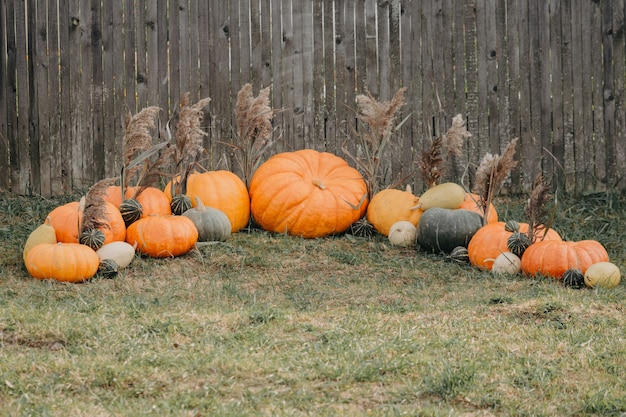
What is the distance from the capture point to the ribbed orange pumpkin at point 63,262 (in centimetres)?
571

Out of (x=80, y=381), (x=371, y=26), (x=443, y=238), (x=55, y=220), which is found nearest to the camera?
(x=80, y=381)

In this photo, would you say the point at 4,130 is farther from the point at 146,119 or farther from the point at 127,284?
the point at 127,284

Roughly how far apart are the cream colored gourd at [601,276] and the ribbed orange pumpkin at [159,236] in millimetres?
2747

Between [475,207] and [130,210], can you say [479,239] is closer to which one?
[475,207]

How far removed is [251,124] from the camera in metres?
7.40

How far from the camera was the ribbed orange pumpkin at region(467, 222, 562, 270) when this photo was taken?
6.27m

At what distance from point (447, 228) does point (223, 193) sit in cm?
182

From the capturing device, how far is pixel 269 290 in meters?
5.74

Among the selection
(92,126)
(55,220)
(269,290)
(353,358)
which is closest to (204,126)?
(92,126)

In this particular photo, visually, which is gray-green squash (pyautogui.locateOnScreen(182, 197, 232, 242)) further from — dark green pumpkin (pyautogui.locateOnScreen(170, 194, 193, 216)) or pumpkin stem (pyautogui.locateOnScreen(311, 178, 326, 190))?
pumpkin stem (pyautogui.locateOnScreen(311, 178, 326, 190))

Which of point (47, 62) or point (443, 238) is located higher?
point (47, 62)

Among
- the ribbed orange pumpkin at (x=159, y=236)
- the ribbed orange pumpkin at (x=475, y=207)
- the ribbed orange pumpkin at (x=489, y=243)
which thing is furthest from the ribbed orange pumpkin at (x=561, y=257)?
the ribbed orange pumpkin at (x=159, y=236)

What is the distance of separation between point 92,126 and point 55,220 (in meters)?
2.55

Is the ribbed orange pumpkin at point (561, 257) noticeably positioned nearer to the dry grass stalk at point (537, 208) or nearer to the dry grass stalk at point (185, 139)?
the dry grass stalk at point (537, 208)
